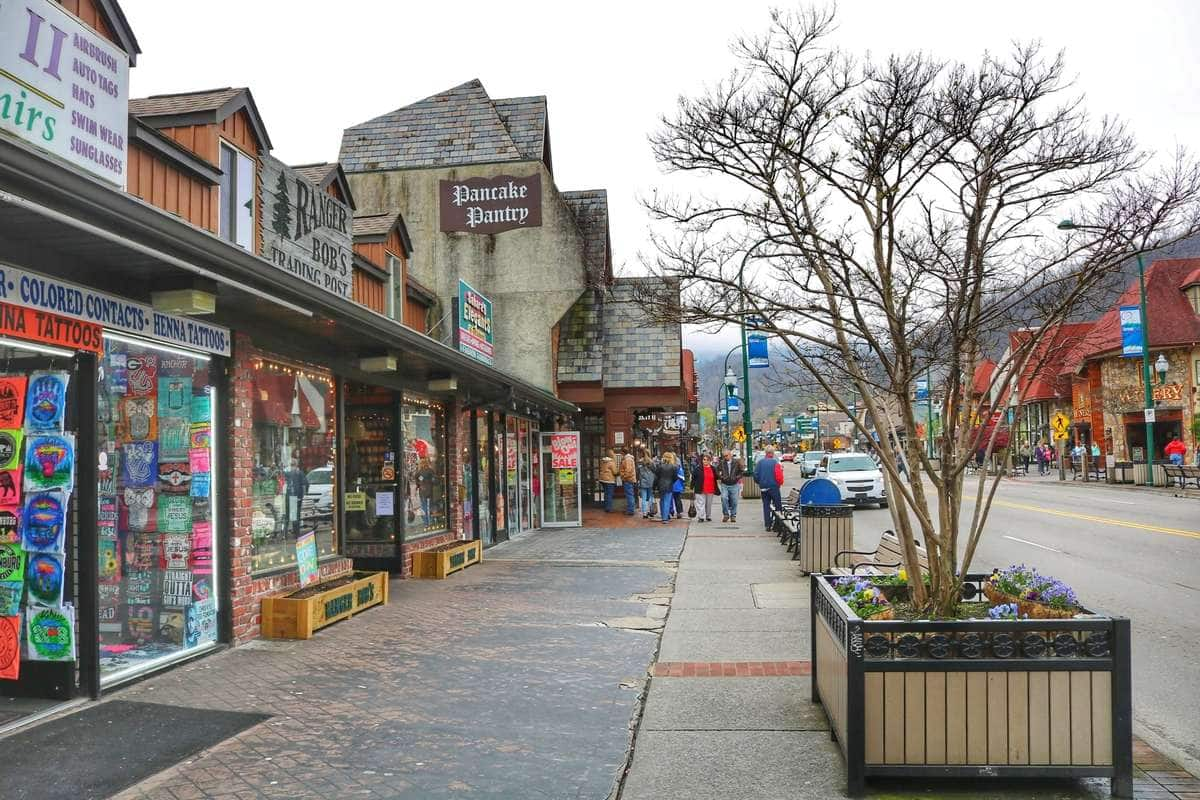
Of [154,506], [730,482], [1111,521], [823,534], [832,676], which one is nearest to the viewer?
[832,676]

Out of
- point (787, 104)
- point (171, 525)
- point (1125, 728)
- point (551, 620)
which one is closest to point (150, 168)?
point (171, 525)

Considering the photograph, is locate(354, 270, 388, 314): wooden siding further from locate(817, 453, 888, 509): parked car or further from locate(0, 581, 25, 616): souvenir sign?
locate(817, 453, 888, 509): parked car

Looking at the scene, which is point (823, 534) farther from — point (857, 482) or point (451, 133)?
point (451, 133)

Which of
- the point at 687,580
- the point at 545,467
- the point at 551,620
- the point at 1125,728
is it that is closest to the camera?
the point at 1125,728

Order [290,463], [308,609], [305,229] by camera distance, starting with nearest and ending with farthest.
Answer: [308,609] → [290,463] → [305,229]

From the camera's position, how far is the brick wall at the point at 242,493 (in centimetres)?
827

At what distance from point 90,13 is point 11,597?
20.6ft

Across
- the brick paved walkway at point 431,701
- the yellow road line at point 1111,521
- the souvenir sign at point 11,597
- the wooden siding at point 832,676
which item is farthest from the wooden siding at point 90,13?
the yellow road line at point 1111,521

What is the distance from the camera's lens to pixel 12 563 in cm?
635

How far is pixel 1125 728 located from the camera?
4559 mm

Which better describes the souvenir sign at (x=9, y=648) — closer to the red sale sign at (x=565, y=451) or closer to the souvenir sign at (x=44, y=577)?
the souvenir sign at (x=44, y=577)

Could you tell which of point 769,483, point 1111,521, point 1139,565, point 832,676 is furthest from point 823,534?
point 1111,521

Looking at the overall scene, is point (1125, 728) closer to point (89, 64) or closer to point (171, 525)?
point (171, 525)

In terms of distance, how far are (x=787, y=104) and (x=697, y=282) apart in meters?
1.32
